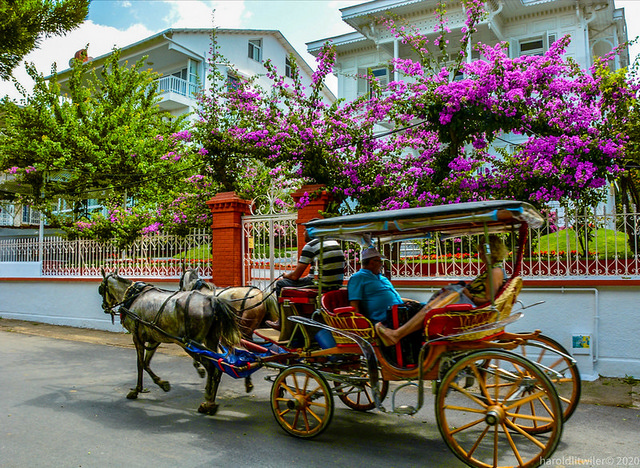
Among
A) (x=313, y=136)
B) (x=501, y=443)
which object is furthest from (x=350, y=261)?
(x=501, y=443)

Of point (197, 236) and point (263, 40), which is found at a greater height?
point (263, 40)

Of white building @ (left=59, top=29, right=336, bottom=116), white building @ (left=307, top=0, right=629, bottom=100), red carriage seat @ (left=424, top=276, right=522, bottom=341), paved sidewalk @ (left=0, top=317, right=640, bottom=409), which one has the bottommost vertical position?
paved sidewalk @ (left=0, top=317, right=640, bottom=409)

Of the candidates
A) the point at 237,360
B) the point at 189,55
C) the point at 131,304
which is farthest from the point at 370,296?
the point at 189,55

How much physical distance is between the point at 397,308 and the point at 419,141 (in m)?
5.55

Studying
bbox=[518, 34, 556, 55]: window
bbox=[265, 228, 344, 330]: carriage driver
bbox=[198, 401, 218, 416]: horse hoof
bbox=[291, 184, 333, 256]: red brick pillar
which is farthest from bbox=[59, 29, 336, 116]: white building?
bbox=[198, 401, 218, 416]: horse hoof

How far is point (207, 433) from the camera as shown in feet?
17.8

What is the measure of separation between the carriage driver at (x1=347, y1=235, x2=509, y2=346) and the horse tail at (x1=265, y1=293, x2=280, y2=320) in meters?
2.51

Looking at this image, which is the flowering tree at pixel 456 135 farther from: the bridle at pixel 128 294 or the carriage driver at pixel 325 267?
the bridle at pixel 128 294

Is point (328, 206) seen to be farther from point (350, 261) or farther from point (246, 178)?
point (246, 178)

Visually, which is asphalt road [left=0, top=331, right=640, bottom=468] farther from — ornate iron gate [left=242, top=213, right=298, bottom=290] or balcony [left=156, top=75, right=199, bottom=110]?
balcony [left=156, top=75, right=199, bottom=110]

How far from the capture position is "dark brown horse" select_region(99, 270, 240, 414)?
650 cm

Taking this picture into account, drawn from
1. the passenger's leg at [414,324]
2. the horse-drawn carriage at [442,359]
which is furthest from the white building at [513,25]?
the passenger's leg at [414,324]

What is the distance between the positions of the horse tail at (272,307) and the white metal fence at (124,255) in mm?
3997

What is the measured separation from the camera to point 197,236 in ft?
37.6
